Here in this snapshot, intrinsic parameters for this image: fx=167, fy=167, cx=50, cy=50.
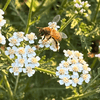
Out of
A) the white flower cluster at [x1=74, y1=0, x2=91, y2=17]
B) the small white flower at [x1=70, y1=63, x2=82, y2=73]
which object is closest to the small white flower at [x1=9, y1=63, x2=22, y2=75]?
the small white flower at [x1=70, y1=63, x2=82, y2=73]

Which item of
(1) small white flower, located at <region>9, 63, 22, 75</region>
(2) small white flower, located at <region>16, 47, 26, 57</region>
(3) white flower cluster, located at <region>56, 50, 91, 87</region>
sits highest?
(2) small white flower, located at <region>16, 47, 26, 57</region>

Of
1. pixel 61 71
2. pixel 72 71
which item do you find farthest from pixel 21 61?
pixel 72 71

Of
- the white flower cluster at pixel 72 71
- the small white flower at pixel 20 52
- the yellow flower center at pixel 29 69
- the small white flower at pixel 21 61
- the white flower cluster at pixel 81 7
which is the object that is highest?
the white flower cluster at pixel 81 7

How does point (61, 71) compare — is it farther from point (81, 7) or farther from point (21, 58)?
point (81, 7)

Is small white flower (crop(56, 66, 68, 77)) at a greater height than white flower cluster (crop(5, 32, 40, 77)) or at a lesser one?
lesser

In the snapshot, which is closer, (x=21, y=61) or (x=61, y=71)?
(x=21, y=61)

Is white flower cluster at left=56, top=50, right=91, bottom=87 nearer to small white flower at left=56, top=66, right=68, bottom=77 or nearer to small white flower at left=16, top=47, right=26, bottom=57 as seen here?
small white flower at left=56, top=66, right=68, bottom=77

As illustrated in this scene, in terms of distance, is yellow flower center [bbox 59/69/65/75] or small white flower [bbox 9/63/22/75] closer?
small white flower [bbox 9/63/22/75]

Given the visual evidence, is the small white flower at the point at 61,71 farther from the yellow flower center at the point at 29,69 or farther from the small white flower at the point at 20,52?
the small white flower at the point at 20,52

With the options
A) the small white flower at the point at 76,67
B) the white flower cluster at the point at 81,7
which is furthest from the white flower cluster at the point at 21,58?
the white flower cluster at the point at 81,7

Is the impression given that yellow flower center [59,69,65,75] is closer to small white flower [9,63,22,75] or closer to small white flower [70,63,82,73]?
small white flower [70,63,82,73]
